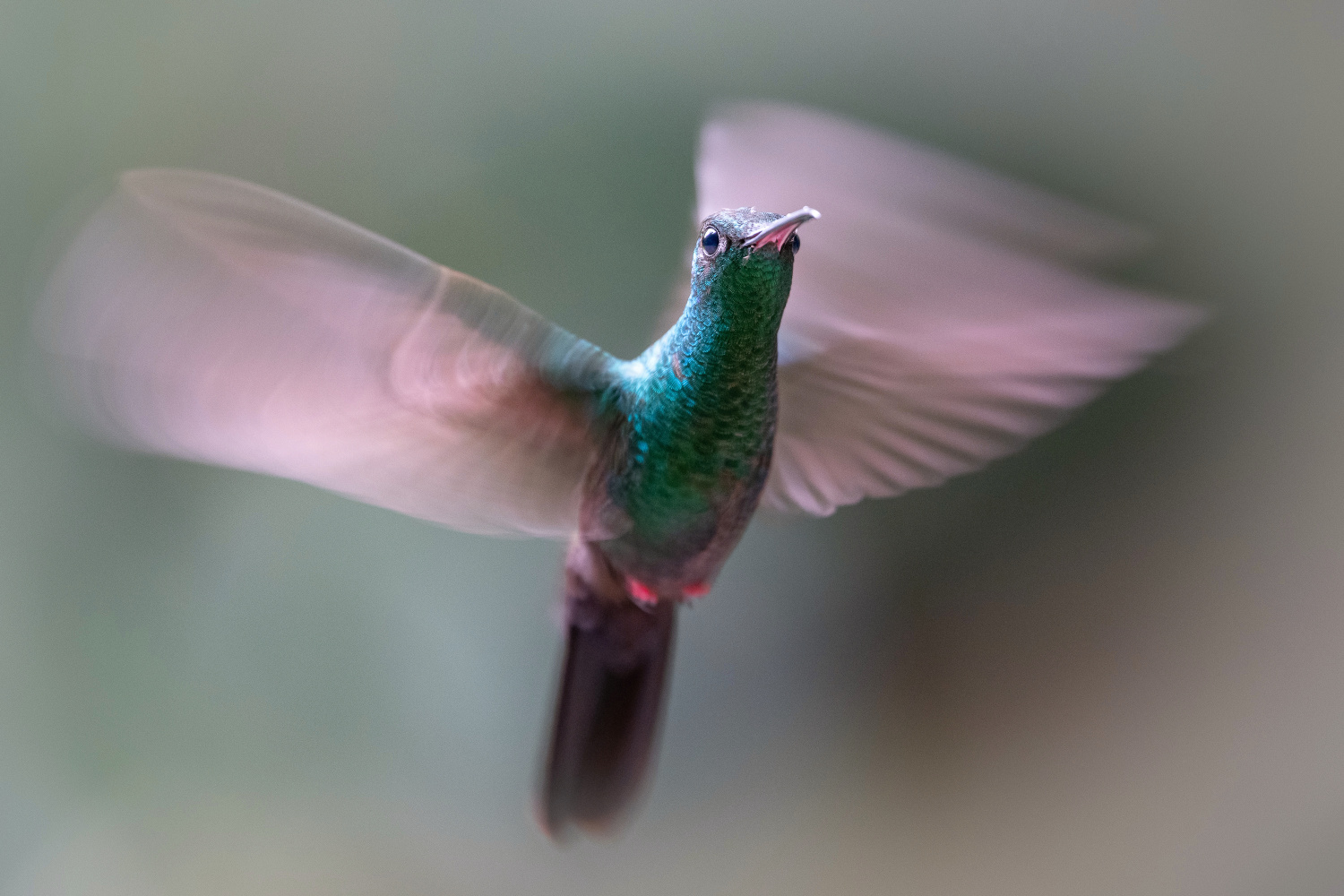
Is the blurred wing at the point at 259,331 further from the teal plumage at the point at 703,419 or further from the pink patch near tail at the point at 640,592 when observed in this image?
the pink patch near tail at the point at 640,592

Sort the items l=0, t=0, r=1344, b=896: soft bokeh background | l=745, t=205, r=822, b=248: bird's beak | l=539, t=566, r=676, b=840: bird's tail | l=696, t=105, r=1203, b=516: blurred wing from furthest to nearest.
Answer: l=0, t=0, r=1344, b=896: soft bokeh background
l=539, t=566, r=676, b=840: bird's tail
l=696, t=105, r=1203, b=516: blurred wing
l=745, t=205, r=822, b=248: bird's beak

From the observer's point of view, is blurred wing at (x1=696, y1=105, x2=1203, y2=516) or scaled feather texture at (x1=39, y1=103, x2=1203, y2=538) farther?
blurred wing at (x1=696, y1=105, x2=1203, y2=516)

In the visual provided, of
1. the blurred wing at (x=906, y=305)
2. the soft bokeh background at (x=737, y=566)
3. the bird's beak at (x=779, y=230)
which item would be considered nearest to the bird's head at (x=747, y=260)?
the bird's beak at (x=779, y=230)

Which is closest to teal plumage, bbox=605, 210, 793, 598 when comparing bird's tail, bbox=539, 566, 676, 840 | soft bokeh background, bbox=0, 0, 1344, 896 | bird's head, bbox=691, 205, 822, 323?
bird's head, bbox=691, 205, 822, 323

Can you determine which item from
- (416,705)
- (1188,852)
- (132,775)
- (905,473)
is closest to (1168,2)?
(905,473)

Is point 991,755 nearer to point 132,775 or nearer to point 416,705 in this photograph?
point 416,705

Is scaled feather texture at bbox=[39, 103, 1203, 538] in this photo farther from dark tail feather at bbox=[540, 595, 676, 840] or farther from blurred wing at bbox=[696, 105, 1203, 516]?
dark tail feather at bbox=[540, 595, 676, 840]
